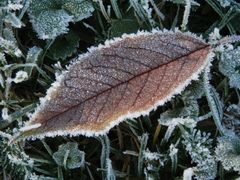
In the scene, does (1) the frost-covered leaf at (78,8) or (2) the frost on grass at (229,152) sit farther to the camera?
(1) the frost-covered leaf at (78,8)

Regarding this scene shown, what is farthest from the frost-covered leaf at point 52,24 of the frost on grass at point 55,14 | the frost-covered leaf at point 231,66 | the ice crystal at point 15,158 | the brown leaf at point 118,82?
the frost-covered leaf at point 231,66

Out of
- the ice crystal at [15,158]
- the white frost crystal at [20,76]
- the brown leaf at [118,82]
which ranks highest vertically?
the white frost crystal at [20,76]

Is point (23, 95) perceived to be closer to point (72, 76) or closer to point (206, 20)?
point (72, 76)

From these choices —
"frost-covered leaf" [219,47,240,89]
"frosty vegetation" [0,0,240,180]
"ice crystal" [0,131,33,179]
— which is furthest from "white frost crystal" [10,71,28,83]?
"frost-covered leaf" [219,47,240,89]

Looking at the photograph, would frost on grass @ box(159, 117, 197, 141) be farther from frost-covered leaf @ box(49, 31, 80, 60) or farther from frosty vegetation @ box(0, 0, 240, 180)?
frost-covered leaf @ box(49, 31, 80, 60)

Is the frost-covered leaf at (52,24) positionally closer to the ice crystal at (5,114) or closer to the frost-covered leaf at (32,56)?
the frost-covered leaf at (32,56)

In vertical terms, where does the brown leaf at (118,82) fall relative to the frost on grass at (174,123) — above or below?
above

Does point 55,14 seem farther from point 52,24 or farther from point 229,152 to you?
point 229,152
